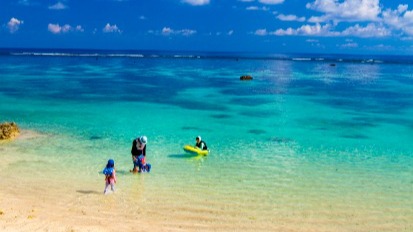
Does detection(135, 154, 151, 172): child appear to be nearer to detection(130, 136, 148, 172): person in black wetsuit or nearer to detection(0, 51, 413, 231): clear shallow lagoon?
detection(130, 136, 148, 172): person in black wetsuit

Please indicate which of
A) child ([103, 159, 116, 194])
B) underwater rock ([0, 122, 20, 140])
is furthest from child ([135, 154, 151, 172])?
underwater rock ([0, 122, 20, 140])

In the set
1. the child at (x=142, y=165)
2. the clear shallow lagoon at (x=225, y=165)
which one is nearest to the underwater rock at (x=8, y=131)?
the clear shallow lagoon at (x=225, y=165)

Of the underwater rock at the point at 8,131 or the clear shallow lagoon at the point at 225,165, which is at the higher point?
the underwater rock at the point at 8,131

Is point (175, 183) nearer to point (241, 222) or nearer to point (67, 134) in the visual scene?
point (241, 222)

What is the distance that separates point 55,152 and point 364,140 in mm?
17508

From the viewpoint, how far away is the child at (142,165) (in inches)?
713

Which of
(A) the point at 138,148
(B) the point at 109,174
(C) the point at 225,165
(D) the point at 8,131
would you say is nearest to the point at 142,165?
(A) the point at 138,148

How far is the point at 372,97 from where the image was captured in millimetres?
50656

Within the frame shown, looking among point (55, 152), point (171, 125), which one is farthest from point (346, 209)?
point (171, 125)

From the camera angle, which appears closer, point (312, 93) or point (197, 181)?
point (197, 181)

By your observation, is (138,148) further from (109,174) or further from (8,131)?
(8,131)

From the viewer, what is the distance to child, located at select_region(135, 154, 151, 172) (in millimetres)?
18109

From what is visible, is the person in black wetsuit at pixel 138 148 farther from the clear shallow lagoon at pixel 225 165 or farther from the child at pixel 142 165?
the clear shallow lagoon at pixel 225 165

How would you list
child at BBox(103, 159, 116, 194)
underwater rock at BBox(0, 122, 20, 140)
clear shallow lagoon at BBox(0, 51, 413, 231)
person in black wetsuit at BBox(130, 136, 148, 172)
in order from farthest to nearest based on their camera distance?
underwater rock at BBox(0, 122, 20, 140) < person in black wetsuit at BBox(130, 136, 148, 172) < child at BBox(103, 159, 116, 194) < clear shallow lagoon at BBox(0, 51, 413, 231)
